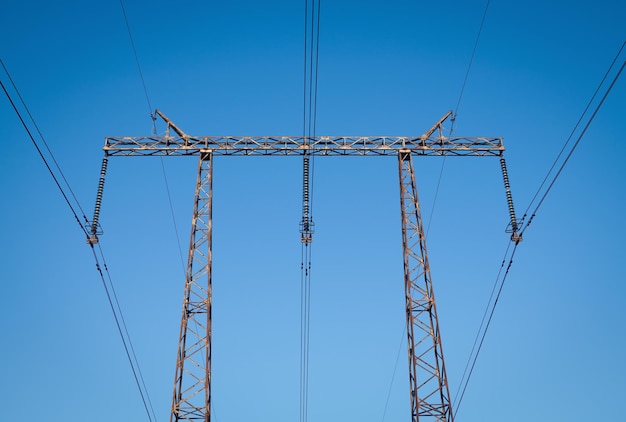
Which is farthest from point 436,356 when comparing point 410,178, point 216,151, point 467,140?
point 216,151

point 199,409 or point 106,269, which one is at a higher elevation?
point 106,269

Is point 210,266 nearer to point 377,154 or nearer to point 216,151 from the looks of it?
point 216,151

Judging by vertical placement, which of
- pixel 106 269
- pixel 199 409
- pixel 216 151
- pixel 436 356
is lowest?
pixel 199 409

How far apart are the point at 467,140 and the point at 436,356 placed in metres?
11.3

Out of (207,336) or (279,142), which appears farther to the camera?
(279,142)

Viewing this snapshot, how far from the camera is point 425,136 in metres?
40.7

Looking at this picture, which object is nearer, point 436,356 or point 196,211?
A: point 436,356

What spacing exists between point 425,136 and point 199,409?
17.1 m

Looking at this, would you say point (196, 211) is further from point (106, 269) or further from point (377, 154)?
point (377, 154)

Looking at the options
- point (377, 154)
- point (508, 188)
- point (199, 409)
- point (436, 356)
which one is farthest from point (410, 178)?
point (199, 409)

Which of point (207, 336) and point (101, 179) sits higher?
point (101, 179)

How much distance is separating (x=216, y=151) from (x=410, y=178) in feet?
31.5

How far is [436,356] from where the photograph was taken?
118ft

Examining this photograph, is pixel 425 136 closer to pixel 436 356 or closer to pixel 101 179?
pixel 436 356
